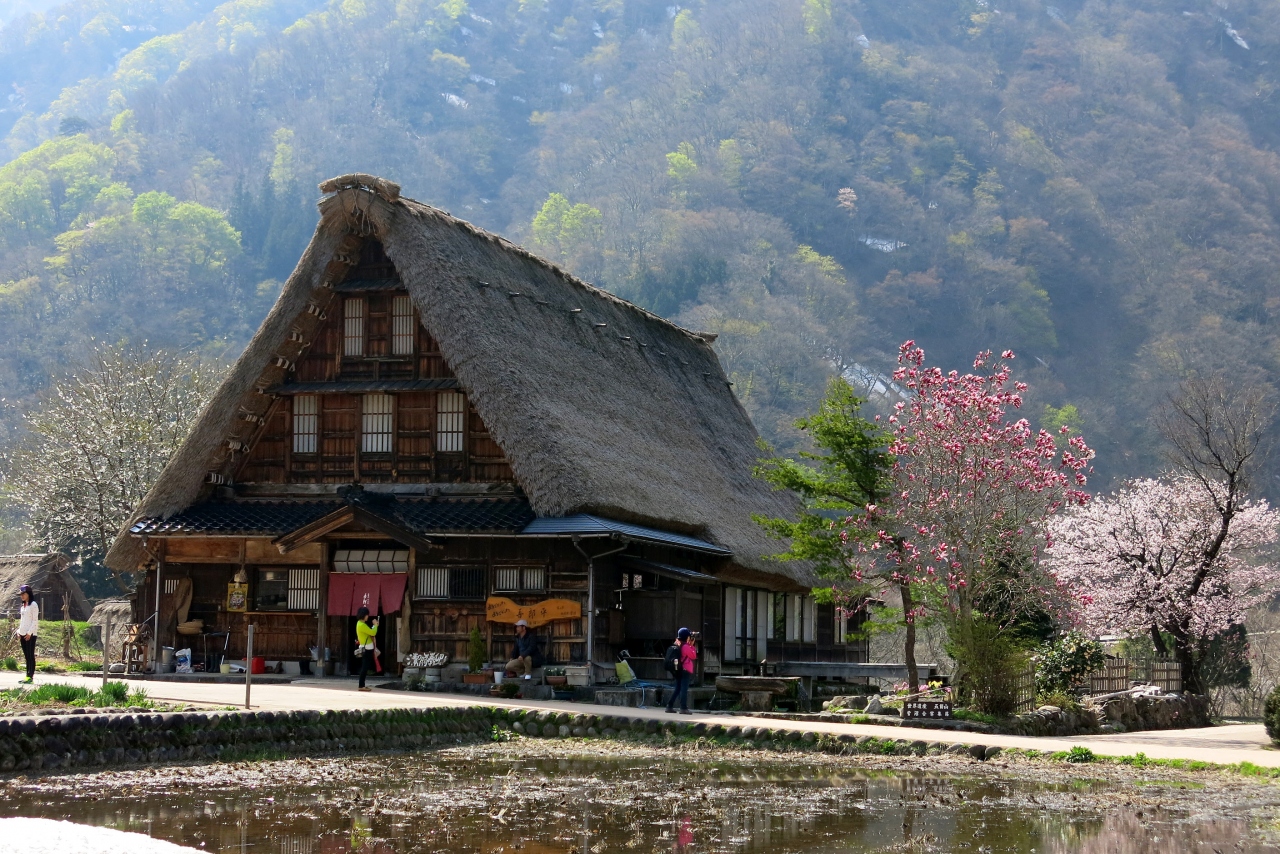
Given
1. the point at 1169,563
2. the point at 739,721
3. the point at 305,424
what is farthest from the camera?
the point at 1169,563

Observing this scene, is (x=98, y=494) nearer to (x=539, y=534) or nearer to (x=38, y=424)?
(x=38, y=424)

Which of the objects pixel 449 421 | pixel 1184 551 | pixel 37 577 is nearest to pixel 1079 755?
pixel 449 421

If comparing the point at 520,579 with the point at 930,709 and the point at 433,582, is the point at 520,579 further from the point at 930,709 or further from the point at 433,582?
the point at 930,709

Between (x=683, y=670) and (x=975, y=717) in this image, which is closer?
(x=975, y=717)

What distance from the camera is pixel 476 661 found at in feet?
70.7

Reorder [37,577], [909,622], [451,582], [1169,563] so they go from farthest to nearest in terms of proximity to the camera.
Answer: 1. [37,577]
2. [1169,563]
3. [451,582]
4. [909,622]

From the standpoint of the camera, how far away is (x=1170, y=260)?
90.2m

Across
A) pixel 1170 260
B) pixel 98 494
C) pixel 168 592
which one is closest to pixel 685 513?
pixel 168 592

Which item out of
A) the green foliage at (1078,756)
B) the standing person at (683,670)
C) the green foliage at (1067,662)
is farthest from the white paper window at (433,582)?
the green foliage at (1078,756)

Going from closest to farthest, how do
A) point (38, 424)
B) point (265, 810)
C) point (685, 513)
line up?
point (265, 810) < point (685, 513) < point (38, 424)

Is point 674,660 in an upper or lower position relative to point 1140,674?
upper

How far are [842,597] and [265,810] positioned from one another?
42.9 ft

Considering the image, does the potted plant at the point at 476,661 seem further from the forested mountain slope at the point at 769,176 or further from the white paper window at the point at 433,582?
the forested mountain slope at the point at 769,176

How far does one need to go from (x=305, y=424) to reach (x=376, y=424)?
57.9 inches
